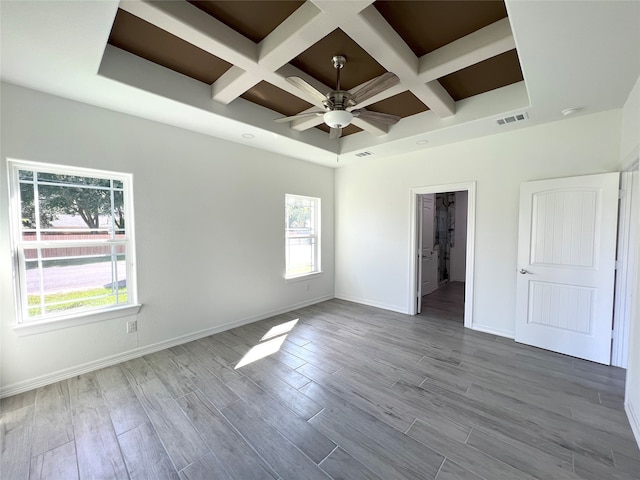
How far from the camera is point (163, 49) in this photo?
224 centimetres

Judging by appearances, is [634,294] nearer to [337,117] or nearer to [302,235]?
[337,117]

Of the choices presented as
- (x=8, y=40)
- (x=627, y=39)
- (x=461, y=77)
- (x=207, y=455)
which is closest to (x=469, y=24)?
(x=461, y=77)

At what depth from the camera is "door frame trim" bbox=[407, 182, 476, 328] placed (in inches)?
146

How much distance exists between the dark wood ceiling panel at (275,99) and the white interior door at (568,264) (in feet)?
9.84

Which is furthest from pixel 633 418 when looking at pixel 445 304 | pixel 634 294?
pixel 445 304

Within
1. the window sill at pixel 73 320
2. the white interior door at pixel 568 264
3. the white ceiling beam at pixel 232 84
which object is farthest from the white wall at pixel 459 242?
the window sill at pixel 73 320

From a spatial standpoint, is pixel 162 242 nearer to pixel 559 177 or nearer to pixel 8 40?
pixel 8 40

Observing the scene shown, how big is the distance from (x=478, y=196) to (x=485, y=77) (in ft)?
5.10

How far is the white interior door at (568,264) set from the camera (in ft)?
9.07

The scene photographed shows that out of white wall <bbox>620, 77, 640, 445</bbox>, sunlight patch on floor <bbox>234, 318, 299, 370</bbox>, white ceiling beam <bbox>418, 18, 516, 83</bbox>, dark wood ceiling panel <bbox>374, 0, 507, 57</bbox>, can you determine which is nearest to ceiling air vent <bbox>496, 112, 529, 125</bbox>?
white wall <bbox>620, 77, 640, 445</bbox>

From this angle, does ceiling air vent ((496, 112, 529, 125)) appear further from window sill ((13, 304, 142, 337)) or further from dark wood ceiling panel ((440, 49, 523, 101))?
window sill ((13, 304, 142, 337))

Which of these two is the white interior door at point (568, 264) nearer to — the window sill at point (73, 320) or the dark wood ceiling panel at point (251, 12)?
the dark wood ceiling panel at point (251, 12)

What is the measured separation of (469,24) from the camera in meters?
1.99

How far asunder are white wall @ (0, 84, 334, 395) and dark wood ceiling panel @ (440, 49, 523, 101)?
2.60 metres
